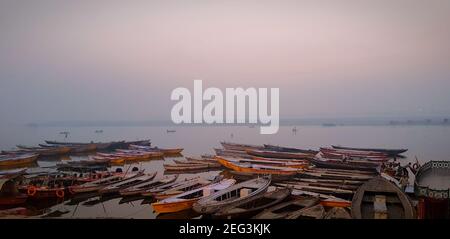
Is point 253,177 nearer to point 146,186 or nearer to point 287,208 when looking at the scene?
point 287,208

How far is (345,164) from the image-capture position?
3.60 metres

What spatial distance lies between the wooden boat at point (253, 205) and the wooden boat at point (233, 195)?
3 centimetres

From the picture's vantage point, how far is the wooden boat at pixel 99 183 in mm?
3477

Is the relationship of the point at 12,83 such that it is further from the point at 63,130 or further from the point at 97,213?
the point at 97,213

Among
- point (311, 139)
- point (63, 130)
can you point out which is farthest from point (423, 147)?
point (63, 130)

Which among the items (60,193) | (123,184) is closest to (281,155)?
(123,184)

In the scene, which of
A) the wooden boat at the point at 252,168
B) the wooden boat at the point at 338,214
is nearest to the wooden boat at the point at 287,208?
the wooden boat at the point at 338,214

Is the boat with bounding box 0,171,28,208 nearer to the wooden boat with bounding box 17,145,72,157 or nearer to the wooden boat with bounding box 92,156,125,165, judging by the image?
the wooden boat with bounding box 17,145,72,157

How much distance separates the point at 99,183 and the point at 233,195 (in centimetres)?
121

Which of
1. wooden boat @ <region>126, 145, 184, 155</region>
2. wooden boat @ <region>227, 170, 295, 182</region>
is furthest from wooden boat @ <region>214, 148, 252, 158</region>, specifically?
wooden boat @ <region>126, 145, 184, 155</region>

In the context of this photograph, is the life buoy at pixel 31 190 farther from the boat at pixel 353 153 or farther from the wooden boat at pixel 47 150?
the boat at pixel 353 153

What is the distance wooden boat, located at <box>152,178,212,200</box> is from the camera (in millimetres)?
3488

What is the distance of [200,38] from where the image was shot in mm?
3512

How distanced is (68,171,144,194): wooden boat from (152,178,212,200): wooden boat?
245 millimetres
